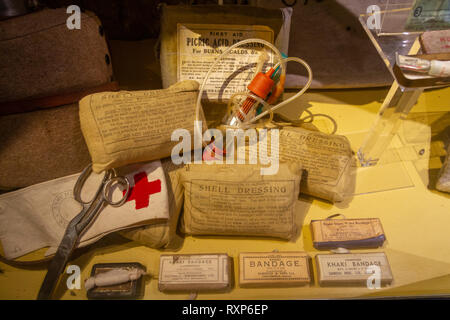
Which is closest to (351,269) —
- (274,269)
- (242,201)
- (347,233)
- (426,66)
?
(347,233)

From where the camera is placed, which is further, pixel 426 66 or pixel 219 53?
pixel 219 53

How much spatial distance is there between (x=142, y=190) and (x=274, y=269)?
43 centimetres

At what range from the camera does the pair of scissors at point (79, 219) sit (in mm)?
855

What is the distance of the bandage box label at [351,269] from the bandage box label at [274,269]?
46 mm

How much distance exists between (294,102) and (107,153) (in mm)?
795

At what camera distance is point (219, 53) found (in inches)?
45.0

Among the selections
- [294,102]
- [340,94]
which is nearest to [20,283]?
[294,102]

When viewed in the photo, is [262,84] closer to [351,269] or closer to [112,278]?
[351,269]

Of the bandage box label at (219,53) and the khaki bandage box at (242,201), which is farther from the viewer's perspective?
the bandage box label at (219,53)

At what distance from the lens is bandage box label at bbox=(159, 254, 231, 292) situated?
0.87 metres

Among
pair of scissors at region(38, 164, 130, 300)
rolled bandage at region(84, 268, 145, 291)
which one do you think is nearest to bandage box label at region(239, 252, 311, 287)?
rolled bandage at region(84, 268, 145, 291)

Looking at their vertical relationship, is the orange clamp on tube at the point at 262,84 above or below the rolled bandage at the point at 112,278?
above

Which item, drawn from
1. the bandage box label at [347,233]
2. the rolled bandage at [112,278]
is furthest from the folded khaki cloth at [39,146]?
the bandage box label at [347,233]

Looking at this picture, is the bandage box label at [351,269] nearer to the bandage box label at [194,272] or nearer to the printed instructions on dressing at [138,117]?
the bandage box label at [194,272]
